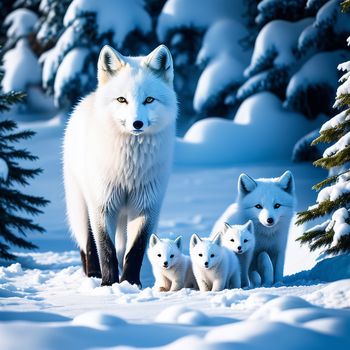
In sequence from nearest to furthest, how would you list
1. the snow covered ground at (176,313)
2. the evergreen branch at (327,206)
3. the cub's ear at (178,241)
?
the snow covered ground at (176,313), the evergreen branch at (327,206), the cub's ear at (178,241)

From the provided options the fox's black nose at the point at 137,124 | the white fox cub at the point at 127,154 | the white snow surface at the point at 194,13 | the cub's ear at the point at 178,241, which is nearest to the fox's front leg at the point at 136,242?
the white fox cub at the point at 127,154

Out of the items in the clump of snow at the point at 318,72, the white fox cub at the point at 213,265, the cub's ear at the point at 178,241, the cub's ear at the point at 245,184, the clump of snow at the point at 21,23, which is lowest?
the white fox cub at the point at 213,265

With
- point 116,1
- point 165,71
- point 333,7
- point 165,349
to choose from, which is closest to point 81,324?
point 165,349

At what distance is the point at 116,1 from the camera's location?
597 inches

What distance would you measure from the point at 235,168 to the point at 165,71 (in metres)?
8.72

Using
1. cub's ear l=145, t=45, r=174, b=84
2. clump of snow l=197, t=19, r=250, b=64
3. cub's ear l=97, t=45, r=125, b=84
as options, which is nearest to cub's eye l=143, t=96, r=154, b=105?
cub's ear l=145, t=45, r=174, b=84

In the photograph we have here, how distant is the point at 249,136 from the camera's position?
48.3ft

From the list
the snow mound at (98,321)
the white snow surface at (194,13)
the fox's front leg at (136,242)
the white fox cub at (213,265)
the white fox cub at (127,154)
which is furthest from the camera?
the white snow surface at (194,13)

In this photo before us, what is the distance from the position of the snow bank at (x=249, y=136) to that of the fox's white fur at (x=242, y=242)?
9313 mm

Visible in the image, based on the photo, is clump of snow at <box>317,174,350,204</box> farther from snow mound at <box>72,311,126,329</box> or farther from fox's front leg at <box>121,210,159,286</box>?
snow mound at <box>72,311,126,329</box>

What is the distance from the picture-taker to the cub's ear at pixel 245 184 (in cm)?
570

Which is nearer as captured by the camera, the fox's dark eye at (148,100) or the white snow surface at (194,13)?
the fox's dark eye at (148,100)

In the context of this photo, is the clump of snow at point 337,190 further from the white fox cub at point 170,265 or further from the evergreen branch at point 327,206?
the white fox cub at point 170,265

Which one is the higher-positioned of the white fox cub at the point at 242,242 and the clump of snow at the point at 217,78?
the clump of snow at the point at 217,78
